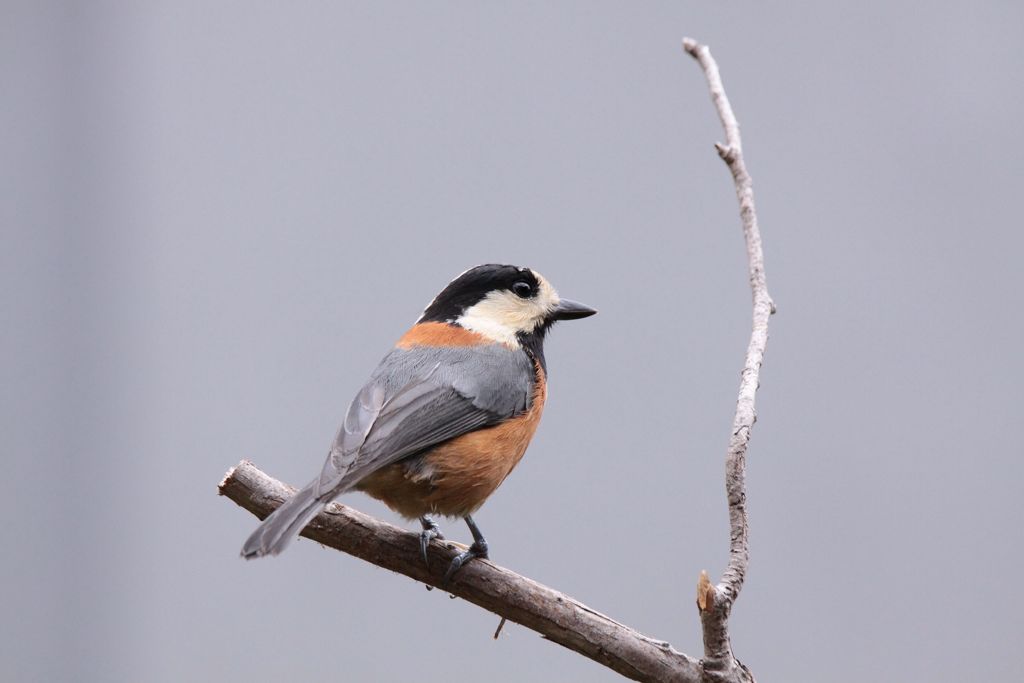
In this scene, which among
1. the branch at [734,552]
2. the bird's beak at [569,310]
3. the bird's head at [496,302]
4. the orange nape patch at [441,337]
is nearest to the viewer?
the branch at [734,552]

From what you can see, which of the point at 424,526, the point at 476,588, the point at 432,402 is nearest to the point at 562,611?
the point at 476,588

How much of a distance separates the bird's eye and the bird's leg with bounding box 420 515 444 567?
0.83m

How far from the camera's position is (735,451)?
203 cm

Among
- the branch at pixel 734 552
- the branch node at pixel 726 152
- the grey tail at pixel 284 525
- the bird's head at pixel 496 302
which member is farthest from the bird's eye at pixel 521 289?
the grey tail at pixel 284 525

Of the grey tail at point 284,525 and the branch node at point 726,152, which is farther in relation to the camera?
the branch node at point 726,152

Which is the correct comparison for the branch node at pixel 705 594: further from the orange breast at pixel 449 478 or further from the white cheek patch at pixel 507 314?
the white cheek patch at pixel 507 314

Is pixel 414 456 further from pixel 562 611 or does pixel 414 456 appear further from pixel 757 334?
pixel 757 334

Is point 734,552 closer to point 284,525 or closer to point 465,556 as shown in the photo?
point 465,556

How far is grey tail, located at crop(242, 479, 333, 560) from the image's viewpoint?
1.85 m

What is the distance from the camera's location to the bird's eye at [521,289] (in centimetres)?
295

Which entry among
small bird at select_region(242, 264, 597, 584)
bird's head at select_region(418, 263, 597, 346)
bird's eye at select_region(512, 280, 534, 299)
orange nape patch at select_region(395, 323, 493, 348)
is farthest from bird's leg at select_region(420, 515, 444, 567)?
bird's eye at select_region(512, 280, 534, 299)

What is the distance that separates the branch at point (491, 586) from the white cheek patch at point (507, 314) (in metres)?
0.75

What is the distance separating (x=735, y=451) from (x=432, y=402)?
831 millimetres

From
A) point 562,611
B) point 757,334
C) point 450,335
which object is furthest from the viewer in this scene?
point 450,335
